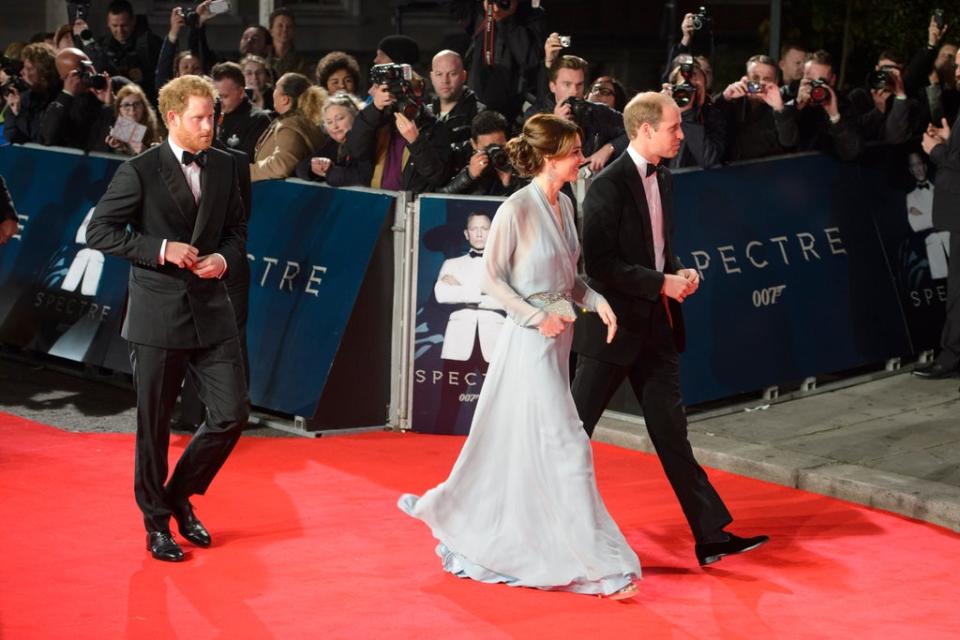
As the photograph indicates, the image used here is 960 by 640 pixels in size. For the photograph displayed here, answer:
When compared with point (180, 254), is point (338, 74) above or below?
above

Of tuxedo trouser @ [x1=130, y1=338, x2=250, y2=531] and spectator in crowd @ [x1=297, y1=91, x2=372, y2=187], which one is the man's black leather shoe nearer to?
spectator in crowd @ [x1=297, y1=91, x2=372, y2=187]

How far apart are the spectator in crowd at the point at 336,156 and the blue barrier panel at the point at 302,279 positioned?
0.17 m

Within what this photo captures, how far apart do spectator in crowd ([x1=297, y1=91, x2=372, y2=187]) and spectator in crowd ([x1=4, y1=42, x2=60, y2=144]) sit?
291 centimetres

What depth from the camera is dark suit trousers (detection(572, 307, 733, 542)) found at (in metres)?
7.43

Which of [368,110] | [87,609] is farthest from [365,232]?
[87,609]

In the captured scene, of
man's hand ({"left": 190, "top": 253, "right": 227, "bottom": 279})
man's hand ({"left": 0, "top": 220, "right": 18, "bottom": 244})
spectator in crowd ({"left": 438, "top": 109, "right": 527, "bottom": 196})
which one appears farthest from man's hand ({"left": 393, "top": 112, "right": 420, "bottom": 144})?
man's hand ({"left": 190, "top": 253, "right": 227, "bottom": 279})

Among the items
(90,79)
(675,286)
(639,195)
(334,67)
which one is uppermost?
(334,67)

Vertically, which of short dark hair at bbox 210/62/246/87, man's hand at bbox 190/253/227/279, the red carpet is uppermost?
short dark hair at bbox 210/62/246/87

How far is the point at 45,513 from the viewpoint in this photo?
8211 mm

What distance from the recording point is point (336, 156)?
35.4 feet

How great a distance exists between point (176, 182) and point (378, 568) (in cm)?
194

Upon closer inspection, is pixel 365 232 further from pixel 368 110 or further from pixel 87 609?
pixel 87 609

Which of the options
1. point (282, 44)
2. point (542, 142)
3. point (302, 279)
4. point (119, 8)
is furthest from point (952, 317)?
point (119, 8)

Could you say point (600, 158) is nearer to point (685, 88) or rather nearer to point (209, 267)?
point (685, 88)
